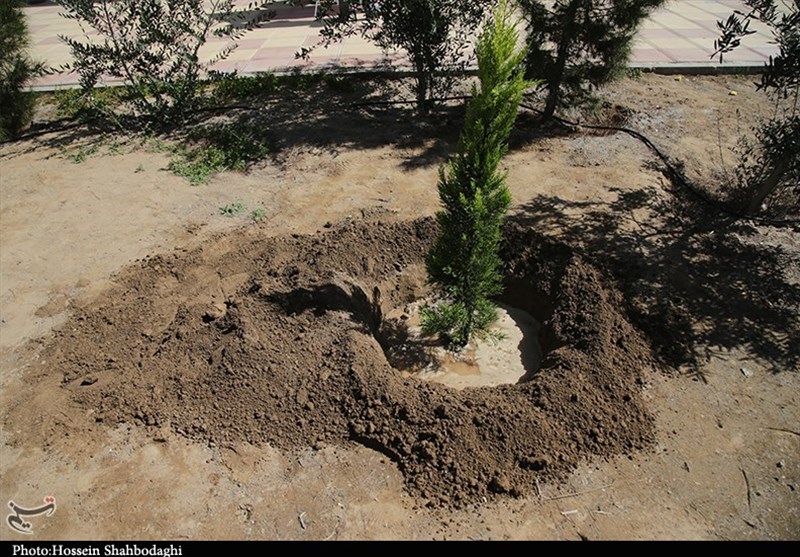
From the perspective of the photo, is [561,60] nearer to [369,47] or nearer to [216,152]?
[216,152]

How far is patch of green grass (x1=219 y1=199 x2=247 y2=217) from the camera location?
331 inches

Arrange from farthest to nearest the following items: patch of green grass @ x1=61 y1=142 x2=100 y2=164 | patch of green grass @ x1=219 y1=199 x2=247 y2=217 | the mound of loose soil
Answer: patch of green grass @ x1=61 y1=142 x2=100 y2=164, patch of green grass @ x1=219 y1=199 x2=247 y2=217, the mound of loose soil

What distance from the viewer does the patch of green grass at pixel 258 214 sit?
8258 mm

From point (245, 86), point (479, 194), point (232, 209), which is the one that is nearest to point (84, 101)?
point (245, 86)

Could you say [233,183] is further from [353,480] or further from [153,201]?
[353,480]

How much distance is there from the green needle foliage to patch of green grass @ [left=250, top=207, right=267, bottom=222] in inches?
130

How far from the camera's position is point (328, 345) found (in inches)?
230

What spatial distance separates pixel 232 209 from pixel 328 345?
3.74 m

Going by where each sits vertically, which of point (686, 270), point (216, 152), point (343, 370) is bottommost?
point (343, 370)

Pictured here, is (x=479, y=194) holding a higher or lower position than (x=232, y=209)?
higher

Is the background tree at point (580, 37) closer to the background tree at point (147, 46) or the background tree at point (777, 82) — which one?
the background tree at point (777, 82)

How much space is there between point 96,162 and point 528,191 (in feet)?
26.3

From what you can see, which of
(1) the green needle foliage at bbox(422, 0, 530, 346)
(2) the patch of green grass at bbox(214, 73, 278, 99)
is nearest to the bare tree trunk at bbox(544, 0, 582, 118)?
(1) the green needle foliage at bbox(422, 0, 530, 346)

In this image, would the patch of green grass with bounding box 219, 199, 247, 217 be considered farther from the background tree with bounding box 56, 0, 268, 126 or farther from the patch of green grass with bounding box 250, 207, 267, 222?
the background tree with bounding box 56, 0, 268, 126
